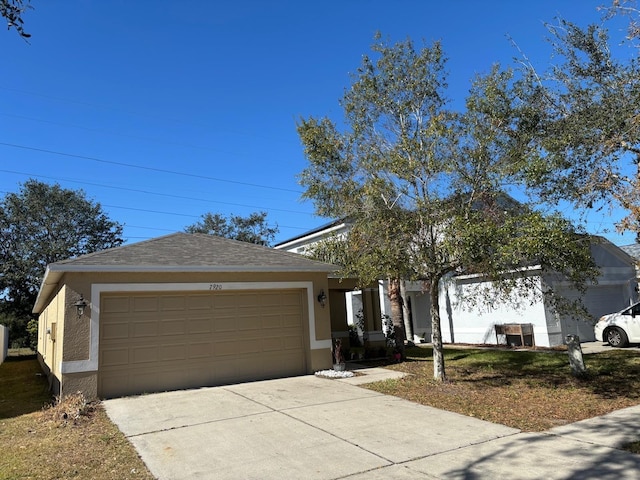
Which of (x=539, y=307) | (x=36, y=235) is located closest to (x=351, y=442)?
(x=539, y=307)

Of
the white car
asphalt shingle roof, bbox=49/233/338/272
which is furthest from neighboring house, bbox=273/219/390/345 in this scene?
the white car

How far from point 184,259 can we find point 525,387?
8212 mm

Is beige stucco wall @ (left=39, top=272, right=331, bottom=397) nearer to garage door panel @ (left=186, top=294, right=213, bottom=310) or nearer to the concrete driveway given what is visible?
garage door panel @ (left=186, top=294, right=213, bottom=310)

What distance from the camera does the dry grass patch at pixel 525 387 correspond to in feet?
25.0

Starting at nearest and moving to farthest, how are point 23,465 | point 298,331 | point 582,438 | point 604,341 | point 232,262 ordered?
point 23,465, point 582,438, point 232,262, point 298,331, point 604,341

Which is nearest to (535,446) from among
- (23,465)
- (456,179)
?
(456,179)

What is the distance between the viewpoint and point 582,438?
6.11 meters

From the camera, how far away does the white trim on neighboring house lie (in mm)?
9236

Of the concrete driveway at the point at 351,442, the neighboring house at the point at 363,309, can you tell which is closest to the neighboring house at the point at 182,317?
the concrete driveway at the point at 351,442

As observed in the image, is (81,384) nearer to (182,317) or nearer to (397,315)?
(182,317)

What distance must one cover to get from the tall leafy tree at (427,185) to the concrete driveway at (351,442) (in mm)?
2816

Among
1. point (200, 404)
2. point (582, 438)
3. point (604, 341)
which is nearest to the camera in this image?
point (582, 438)

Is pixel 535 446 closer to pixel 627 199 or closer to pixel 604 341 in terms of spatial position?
pixel 627 199

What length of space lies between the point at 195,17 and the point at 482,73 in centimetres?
815
